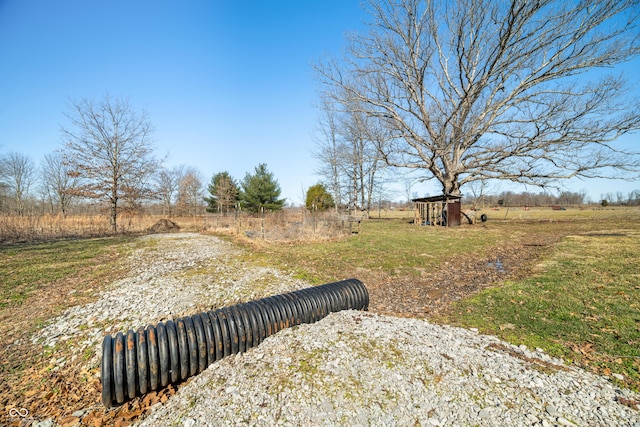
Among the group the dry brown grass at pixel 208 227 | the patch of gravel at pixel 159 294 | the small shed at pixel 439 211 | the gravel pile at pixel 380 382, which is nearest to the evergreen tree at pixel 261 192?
the dry brown grass at pixel 208 227

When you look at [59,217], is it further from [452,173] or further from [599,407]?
[452,173]

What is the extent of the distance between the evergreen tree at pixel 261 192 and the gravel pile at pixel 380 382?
2612cm

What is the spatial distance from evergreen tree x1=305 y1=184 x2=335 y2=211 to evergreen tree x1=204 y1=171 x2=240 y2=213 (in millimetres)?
8666

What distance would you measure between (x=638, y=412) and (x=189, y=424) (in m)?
3.79

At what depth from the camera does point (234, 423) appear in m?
2.21

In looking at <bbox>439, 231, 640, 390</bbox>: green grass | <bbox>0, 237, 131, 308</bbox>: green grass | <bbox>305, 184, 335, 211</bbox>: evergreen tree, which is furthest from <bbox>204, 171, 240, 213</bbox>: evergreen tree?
<bbox>439, 231, 640, 390</bbox>: green grass

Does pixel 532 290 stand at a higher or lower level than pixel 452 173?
lower

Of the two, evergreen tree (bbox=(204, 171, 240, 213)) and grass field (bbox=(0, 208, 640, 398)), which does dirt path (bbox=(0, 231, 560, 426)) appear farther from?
evergreen tree (bbox=(204, 171, 240, 213))

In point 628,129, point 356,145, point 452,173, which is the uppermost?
point 356,145

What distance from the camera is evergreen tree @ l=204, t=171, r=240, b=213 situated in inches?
1160

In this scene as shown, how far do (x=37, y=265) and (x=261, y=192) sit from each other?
22.7 m

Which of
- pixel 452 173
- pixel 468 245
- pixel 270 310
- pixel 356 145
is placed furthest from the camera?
pixel 356 145

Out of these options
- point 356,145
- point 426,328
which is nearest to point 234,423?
point 426,328

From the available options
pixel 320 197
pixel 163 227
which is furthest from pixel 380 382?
pixel 320 197
